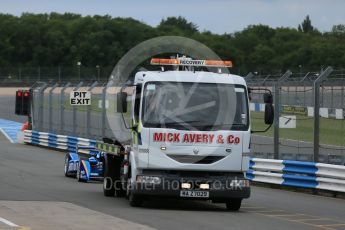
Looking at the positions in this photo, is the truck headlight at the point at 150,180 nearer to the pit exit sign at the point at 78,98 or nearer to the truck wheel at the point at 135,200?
the truck wheel at the point at 135,200

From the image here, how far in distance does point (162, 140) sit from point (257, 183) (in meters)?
8.26

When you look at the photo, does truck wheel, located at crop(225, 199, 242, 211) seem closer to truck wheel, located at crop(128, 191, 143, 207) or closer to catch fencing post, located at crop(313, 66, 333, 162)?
truck wheel, located at crop(128, 191, 143, 207)

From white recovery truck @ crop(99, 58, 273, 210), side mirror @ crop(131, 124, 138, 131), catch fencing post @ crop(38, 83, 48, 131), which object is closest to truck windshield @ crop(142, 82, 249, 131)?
white recovery truck @ crop(99, 58, 273, 210)

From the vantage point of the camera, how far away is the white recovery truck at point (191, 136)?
588 inches

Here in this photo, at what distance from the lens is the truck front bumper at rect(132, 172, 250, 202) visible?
14984 millimetres

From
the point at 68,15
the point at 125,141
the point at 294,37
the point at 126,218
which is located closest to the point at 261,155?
the point at 125,141

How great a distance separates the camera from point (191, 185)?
15.1 m

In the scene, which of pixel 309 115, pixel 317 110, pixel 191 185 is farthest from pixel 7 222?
pixel 309 115

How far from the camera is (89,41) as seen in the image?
335 ft

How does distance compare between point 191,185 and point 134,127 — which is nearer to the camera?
point 191,185

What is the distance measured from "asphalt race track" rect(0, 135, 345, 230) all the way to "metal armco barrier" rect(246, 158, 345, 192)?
365mm

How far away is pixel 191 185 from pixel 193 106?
56.9 inches

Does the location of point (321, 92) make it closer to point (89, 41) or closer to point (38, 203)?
point (38, 203)

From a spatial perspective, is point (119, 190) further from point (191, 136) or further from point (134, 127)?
point (191, 136)
